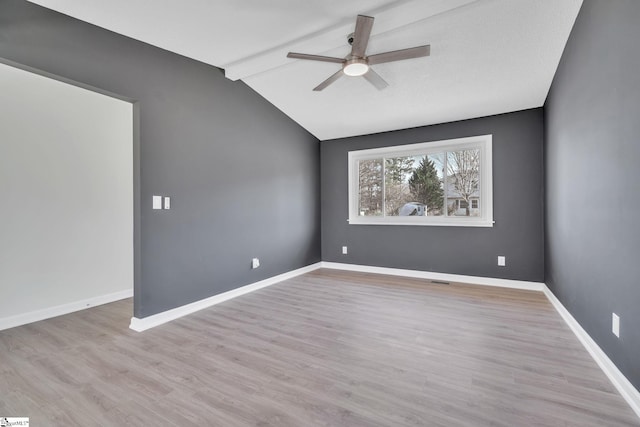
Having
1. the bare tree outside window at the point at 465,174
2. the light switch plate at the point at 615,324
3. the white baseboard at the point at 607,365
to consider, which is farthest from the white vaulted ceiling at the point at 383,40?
the white baseboard at the point at 607,365

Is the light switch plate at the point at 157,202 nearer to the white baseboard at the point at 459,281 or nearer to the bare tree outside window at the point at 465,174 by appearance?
the white baseboard at the point at 459,281

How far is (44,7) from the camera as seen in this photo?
205 centimetres

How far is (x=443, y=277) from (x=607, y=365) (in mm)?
2436

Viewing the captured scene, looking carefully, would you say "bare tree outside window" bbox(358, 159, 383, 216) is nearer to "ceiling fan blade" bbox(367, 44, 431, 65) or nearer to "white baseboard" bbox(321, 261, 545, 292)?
"white baseboard" bbox(321, 261, 545, 292)

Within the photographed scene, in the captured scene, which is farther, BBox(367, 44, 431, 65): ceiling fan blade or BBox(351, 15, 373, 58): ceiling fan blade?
BBox(367, 44, 431, 65): ceiling fan blade

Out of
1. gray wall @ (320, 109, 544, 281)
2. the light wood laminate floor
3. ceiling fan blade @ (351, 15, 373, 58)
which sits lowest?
the light wood laminate floor

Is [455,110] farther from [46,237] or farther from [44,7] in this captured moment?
[46,237]

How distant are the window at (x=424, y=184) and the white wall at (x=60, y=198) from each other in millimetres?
3503

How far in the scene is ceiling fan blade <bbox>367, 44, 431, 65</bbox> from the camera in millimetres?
2116

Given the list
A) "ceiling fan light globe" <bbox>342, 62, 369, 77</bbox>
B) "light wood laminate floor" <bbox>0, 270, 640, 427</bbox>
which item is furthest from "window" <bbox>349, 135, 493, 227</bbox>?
"ceiling fan light globe" <bbox>342, 62, 369, 77</bbox>

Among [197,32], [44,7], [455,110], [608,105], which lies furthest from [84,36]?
[455,110]

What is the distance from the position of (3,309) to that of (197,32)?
3.15 m

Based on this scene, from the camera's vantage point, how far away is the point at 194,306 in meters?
3.02

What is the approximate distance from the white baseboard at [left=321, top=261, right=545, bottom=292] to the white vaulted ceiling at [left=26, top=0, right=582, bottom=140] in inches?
91.8
